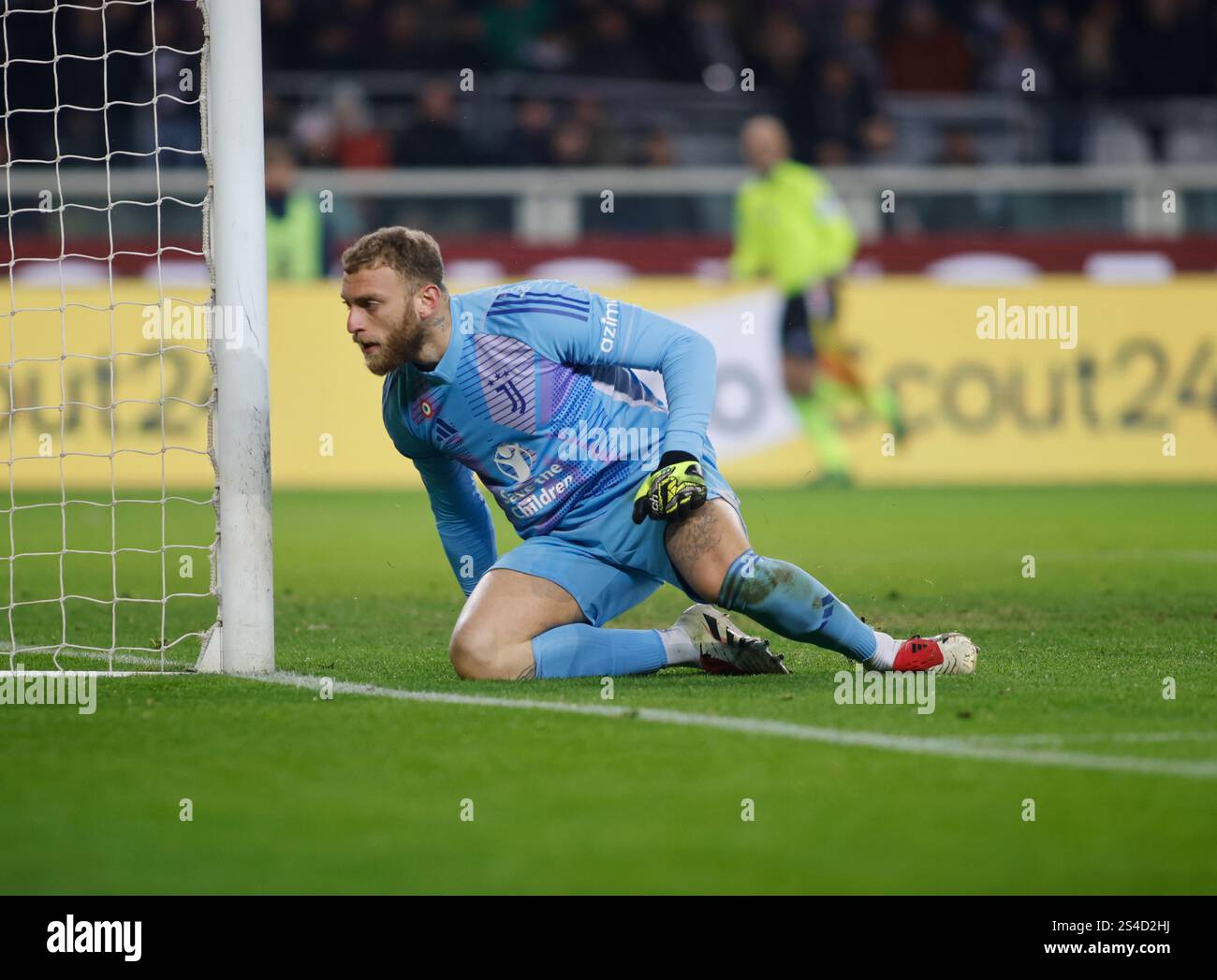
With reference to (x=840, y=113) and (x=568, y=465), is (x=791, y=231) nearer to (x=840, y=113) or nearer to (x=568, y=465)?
(x=840, y=113)

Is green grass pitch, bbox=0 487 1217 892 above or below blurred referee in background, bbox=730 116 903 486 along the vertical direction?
below

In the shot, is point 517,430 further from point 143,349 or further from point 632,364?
point 143,349

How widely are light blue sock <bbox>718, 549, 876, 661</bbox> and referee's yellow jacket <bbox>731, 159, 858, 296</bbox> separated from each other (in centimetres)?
841

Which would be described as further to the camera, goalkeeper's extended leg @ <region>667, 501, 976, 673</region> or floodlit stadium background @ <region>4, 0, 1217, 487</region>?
floodlit stadium background @ <region>4, 0, 1217, 487</region>

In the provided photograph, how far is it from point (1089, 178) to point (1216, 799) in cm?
1259

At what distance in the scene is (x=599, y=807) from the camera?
148 inches

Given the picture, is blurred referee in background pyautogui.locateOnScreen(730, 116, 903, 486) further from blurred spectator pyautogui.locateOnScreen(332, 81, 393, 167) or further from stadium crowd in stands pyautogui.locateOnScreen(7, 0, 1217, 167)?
blurred spectator pyautogui.locateOnScreen(332, 81, 393, 167)

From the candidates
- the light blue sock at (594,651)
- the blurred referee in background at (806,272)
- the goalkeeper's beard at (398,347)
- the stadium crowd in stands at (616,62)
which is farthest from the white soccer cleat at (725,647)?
the stadium crowd in stands at (616,62)

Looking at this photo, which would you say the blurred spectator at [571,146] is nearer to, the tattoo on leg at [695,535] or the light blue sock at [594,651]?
the light blue sock at [594,651]

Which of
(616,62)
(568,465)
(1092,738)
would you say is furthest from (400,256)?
(616,62)

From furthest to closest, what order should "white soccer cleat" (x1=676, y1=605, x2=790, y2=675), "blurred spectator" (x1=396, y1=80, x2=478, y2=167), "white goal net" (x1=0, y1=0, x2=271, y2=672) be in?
1. "blurred spectator" (x1=396, y1=80, x2=478, y2=167)
2. "white goal net" (x1=0, y1=0, x2=271, y2=672)
3. "white soccer cleat" (x1=676, y1=605, x2=790, y2=675)

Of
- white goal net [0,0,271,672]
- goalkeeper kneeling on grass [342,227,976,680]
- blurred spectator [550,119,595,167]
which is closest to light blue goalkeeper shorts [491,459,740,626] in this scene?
goalkeeper kneeling on grass [342,227,976,680]

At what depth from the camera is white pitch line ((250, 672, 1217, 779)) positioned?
409 centimetres

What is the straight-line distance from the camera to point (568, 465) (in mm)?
5637
